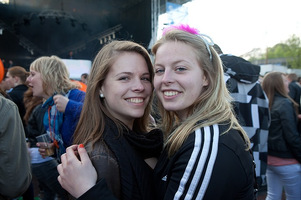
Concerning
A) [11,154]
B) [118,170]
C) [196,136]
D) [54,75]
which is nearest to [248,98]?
[196,136]

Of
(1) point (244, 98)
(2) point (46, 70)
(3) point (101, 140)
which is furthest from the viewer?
(2) point (46, 70)

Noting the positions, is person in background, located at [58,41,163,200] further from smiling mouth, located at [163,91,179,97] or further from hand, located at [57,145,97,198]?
smiling mouth, located at [163,91,179,97]

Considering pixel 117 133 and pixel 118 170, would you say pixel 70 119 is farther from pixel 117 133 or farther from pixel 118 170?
pixel 118 170

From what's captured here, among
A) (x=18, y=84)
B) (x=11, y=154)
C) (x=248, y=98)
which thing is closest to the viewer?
(x=11, y=154)

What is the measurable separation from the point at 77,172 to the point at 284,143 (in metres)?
2.83

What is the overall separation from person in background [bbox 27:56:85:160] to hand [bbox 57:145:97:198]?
1.47 m

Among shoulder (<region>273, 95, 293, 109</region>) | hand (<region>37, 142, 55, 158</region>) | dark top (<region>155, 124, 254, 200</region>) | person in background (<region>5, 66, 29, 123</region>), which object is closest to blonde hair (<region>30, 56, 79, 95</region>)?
hand (<region>37, 142, 55, 158</region>)

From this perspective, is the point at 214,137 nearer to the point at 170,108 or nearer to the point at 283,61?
the point at 170,108

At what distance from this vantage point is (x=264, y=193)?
4227mm

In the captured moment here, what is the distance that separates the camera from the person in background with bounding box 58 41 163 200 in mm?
1138

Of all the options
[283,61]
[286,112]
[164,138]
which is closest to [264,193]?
[286,112]

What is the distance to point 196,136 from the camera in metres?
1.06

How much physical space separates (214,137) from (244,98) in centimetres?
162

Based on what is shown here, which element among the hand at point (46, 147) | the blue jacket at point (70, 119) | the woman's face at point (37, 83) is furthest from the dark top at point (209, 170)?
the woman's face at point (37, 83)
